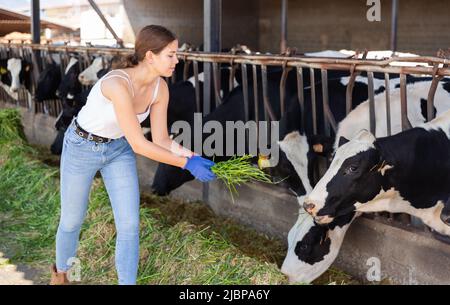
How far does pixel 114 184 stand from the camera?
334 centimetres

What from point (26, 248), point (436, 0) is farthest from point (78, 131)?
point (436, 0)

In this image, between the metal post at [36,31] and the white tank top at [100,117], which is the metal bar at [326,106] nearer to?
the white tank top at [100,117]

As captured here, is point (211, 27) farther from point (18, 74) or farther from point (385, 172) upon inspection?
point (18, 74)

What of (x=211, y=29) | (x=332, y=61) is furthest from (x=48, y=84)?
(x=332, y=61)


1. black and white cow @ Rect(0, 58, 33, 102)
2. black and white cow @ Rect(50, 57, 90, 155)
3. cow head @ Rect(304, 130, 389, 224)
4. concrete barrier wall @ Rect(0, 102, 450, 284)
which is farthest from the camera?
black and white cow @ Rect(0, 58, 33, 102)

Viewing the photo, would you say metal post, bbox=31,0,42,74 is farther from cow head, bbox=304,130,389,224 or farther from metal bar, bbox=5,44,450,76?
cow head, bbox=304,130,389,224

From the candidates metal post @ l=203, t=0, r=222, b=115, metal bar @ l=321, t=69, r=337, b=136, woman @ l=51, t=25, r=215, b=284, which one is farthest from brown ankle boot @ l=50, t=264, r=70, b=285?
metal post @ l=203, t=0, r=222, b=115

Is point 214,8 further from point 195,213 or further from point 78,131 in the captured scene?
point 78,131

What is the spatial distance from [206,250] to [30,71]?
6712mm

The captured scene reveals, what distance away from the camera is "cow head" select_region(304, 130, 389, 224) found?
3.45 metres

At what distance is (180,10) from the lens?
650 inches

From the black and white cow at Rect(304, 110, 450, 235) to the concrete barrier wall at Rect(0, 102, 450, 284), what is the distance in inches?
8.4

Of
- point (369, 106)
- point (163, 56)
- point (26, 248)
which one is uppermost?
point (163, 56)

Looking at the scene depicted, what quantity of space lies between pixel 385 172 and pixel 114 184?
151 cm
